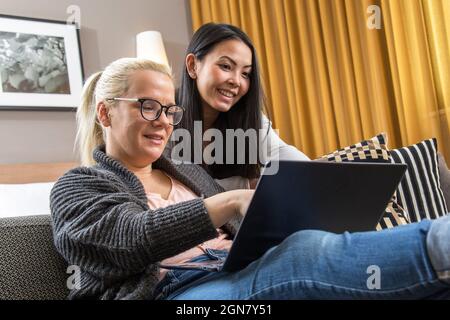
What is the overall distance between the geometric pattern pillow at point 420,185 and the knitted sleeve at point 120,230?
1090 millimetres

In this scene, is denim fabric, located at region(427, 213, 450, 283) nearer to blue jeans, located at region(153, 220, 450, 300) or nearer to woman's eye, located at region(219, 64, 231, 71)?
blue jeans, located at region(153, 220, 450, 300)

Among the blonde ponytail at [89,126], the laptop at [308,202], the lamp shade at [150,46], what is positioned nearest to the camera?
the laptop at [308,202]

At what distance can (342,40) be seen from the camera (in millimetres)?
2568

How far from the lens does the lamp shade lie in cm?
255

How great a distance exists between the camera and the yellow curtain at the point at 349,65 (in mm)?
2262

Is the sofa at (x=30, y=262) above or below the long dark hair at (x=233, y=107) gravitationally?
below

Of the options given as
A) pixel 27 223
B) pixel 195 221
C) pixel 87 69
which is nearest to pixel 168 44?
pixel 87 69

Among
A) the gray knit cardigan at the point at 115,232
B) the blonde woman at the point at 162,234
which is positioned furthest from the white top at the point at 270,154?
the gray knit cardigan at the point at 115,232

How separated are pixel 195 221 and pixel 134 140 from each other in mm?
362

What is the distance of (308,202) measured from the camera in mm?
897

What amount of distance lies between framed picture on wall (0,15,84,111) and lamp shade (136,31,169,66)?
312mm

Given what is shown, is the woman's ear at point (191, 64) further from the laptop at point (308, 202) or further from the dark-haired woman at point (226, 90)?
the laptop at point (308, 202)

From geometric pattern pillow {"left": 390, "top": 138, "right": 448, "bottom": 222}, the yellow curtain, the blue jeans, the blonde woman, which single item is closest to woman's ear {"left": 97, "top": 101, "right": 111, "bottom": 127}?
the blonde woman
